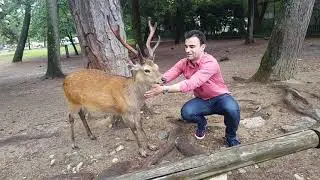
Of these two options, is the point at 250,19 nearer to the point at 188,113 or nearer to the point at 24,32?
the point at 24,32

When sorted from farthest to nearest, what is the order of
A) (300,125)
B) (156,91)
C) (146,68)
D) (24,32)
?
(24,32), (300,125), (146,68), (156,91)

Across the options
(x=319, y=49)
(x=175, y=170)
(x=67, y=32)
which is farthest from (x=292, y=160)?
(x=67, y=32)

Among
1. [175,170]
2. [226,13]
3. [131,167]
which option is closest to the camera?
[175,170]

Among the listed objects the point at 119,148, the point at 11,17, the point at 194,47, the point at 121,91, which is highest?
the point at 11,17

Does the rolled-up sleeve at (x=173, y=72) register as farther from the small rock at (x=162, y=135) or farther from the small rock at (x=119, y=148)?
the small rock at (x=119, y=148)

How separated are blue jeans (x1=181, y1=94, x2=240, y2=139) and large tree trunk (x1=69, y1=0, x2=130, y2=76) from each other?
1.44m

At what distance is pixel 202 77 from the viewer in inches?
179

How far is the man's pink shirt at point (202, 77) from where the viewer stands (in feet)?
14.8

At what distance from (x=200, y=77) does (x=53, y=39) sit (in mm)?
11200

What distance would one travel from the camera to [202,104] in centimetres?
497

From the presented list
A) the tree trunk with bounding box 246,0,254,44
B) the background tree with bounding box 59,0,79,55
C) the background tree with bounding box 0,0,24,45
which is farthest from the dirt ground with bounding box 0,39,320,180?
the background tree with bounding box 59,0,79,55

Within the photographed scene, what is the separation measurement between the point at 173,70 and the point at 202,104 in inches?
21.9

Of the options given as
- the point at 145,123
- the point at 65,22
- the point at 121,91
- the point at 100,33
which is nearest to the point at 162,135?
the point at 145,123

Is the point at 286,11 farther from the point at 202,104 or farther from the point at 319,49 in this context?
the point at 319,49
